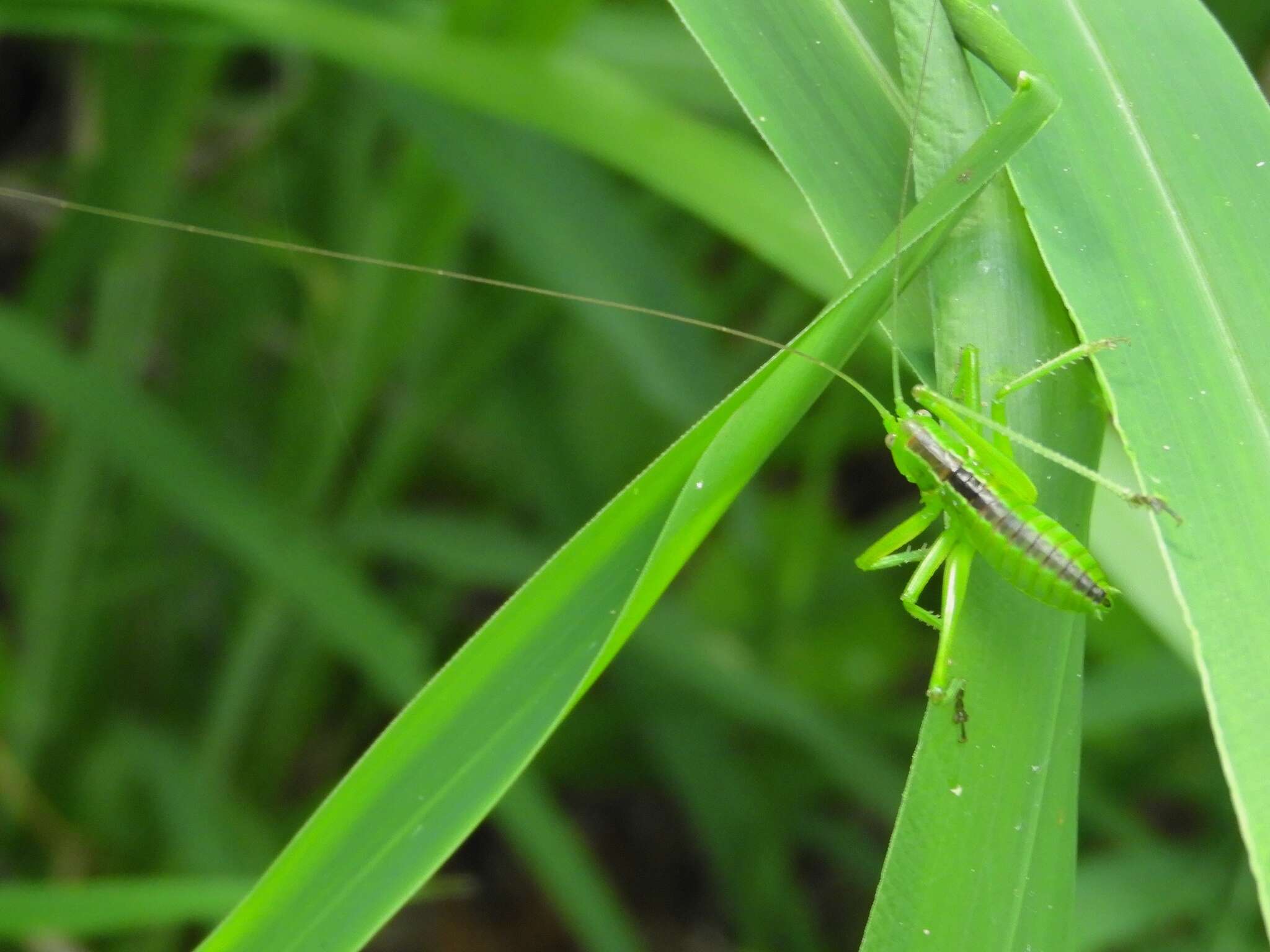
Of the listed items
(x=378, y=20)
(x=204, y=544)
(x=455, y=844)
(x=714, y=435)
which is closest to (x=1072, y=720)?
(x=714, y=435)

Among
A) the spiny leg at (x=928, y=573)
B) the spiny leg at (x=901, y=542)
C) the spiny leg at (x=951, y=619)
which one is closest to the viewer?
the spiny leg at (x=951, y=619)

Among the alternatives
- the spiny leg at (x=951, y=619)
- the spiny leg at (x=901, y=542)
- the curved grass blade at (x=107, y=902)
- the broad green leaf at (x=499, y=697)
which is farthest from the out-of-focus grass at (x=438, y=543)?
the broad green leaf at (x=499, y=697)

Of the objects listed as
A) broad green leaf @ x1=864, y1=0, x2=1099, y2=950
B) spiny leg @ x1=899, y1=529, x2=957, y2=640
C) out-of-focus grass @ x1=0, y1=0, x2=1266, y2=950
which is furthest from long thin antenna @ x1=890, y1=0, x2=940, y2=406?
out-of-focus grass @ x1=0, y1=0, x2=1266, y2=950

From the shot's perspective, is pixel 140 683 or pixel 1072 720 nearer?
pixel 1072 720

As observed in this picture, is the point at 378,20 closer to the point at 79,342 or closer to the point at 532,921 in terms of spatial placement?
the point at 79,342

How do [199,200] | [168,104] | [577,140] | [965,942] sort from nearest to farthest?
1. [965,942]
2. [577,140]
3. [168,104]
4. [199,200]

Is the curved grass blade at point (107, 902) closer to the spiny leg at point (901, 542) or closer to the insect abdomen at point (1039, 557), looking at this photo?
the spiny leg at point (901, 542)
